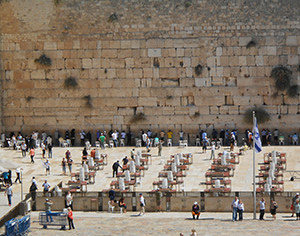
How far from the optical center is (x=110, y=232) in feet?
78.7

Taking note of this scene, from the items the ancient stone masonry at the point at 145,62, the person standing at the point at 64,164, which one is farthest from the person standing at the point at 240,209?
the ancient stone masonry at the point at 145,62

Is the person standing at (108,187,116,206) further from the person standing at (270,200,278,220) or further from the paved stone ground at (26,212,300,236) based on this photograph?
the person standing at (270,200,278,220)

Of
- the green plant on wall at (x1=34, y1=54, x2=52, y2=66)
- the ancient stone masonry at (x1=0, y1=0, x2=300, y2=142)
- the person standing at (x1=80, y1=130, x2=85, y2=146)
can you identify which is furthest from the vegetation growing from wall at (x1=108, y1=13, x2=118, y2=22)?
the person standing at (x1=80, y1=130, x2=85, y2=146)

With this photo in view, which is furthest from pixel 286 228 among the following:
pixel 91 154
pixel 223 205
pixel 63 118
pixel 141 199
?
pixel 63 118

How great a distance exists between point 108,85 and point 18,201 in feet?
40.1

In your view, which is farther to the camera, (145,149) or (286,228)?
(145,149)

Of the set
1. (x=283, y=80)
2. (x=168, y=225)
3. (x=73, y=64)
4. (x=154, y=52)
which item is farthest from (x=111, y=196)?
(x=283, y=80)

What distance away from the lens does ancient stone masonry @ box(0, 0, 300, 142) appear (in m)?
37.6

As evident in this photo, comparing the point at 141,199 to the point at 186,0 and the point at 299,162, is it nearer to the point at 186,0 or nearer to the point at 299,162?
the point at 299,162

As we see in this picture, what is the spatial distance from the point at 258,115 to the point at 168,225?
1434 centimetres

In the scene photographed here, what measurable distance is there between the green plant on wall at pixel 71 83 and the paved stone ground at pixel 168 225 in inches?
508

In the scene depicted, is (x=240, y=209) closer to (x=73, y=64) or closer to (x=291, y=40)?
(x=291, y=40)

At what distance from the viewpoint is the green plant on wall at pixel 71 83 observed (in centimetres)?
3853

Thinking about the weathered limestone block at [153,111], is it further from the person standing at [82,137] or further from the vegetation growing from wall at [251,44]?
the vegetation growing from wall at [251,44]
